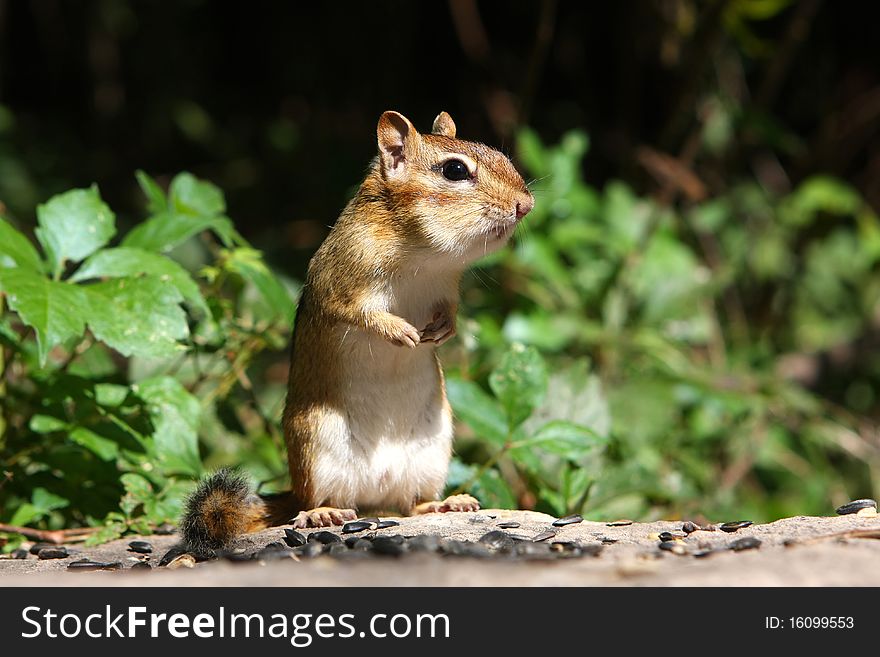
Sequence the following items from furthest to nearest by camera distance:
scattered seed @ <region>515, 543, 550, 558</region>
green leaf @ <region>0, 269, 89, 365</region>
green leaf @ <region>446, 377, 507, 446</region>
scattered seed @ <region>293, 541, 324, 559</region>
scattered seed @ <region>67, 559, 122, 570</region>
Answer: green leaf @ <region>446, 377, 507, 446</region> → scattered seed @ <region>67, 559, 122, 570</region> → green leaf @ <region>0, 269, 89, 365</region> → scattered seed @ <region>293, 541, 324, 559</region> → scattered seed @ <region>515, 543, 550, 558</region>

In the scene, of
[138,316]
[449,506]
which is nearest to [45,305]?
[138,316]

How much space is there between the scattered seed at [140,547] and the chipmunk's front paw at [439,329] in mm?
1082

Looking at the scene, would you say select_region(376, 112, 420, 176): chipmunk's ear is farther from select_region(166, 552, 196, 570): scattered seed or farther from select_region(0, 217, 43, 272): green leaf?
select_region(166, 552, 196, 570): scattered seed

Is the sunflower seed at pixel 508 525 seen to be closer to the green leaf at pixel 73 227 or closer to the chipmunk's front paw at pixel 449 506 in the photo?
the chipmunk's front paw at pixel 449 506

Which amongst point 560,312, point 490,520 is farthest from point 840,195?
point 490,520

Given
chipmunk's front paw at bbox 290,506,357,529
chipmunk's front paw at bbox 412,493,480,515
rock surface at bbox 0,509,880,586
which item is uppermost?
chipmunk's front paw at bbox 412,493,480,515

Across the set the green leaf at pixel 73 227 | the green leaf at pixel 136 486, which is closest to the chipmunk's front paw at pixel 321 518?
the green leaf at pixel 136 486

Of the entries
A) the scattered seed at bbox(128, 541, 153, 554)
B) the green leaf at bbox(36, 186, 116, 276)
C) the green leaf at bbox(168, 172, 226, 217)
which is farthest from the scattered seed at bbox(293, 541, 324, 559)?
the green leaf at bbox(168, 172, 226, 217)

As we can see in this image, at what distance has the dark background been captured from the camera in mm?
7953

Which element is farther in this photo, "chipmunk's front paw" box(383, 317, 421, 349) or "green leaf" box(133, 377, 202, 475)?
"green leaf" box(133, 377, 202, 475)

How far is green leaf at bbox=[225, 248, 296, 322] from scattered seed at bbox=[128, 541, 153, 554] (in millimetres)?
930

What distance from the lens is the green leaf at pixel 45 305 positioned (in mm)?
3117

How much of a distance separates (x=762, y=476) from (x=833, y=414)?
593mm

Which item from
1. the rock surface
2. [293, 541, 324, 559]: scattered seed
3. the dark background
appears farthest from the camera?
the dark background
